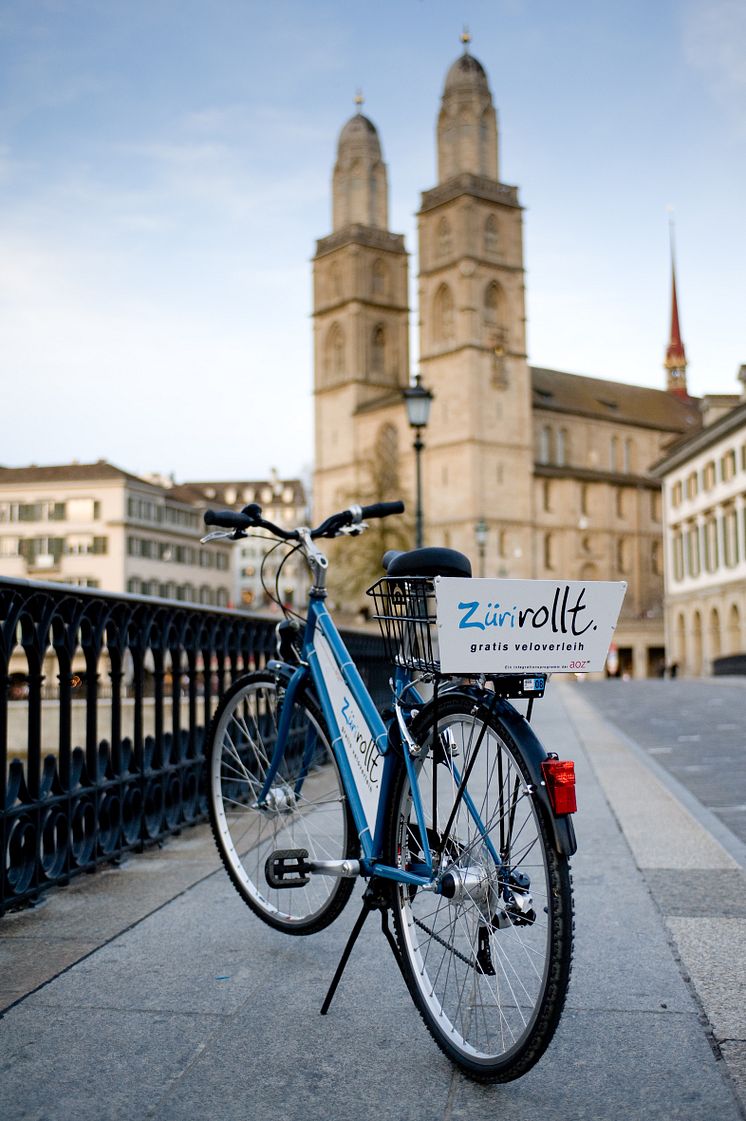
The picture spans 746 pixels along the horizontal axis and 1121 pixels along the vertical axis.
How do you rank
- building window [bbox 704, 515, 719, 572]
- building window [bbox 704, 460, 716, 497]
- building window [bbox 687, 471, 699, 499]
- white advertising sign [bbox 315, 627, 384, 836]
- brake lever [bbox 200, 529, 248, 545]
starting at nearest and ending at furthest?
1. white advertising sign [bbox 315, 627, 384, 836]
2. brake lever [bbox 200, 529, 248, 545]
3. building window [bbox 704, 460, 716, 497]
4. building window [bbox 704, 515, 719, 572]
5. building window [bbox 687, 471, 699, 499]

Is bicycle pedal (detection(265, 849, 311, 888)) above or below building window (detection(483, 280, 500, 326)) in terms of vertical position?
below

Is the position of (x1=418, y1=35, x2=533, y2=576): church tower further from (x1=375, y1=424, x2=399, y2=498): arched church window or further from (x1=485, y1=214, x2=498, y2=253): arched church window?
(x1=375, y1=424, x2=399, y2=498): arched church window

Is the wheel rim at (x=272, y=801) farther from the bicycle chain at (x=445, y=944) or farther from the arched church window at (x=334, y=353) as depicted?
the arched church window at (x=334, y=353)

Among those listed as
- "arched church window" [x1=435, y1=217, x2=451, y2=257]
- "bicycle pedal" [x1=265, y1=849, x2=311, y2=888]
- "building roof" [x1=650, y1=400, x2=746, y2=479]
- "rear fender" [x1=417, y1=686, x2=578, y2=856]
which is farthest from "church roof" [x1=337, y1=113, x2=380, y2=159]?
"rear fender" [x1=417, y1=686, x2=578, y2=856]

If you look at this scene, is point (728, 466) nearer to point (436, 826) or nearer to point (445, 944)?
point (436, 826)

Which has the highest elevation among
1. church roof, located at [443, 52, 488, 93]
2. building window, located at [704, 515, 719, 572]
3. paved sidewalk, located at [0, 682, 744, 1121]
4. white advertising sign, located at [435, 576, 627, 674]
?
church roof, located at [443, 52, 488, 93]

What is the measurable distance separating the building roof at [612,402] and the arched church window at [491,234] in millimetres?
11398

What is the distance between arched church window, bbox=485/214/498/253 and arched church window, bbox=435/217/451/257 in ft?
8.27

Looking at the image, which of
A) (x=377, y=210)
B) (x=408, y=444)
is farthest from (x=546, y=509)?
(x=377, y=210)

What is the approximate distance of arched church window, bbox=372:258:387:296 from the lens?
90.1 meters

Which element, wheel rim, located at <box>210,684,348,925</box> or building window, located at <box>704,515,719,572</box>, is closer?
wheel rim, located at <box>210,684,348,925</box>

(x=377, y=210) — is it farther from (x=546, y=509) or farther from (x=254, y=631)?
(x=254, y=631)

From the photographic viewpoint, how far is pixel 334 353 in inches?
3538

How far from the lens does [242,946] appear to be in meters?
3.84
